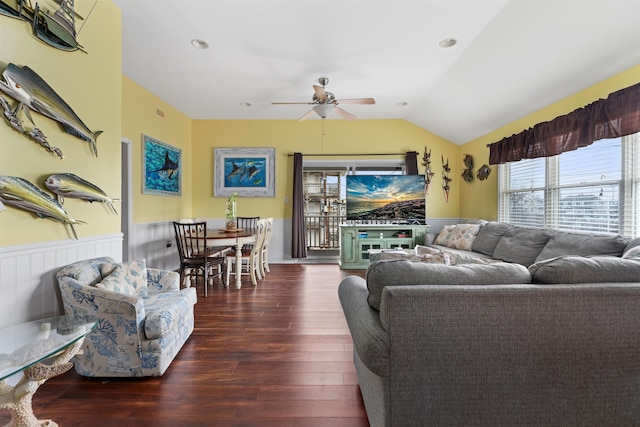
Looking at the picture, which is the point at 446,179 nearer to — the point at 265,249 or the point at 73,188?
the point at 265,249

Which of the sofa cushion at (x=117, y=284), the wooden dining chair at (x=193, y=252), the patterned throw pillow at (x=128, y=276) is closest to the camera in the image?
the sofa cushion at (x=117, y=284)

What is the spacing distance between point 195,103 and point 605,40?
5242 mm

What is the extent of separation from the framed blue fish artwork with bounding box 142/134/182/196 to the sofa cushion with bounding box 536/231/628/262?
522 centimetres

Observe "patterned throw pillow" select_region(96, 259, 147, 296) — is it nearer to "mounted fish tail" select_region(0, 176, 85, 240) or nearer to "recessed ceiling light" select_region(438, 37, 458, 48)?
"mounted fish tail" select_region(0, 176, 85, 240)

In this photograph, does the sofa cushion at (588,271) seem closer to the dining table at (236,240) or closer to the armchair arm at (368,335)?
the armchair arm at (368,335)

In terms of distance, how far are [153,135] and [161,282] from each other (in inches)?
113

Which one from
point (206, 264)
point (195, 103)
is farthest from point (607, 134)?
point (195, 103)

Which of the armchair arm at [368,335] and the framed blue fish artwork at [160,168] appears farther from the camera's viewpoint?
the framed blue fish artwork at [160,168]

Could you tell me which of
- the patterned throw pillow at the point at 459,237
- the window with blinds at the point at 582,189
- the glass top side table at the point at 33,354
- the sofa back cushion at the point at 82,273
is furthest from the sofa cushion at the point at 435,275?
the patterned throw pillow at the point at 459,237

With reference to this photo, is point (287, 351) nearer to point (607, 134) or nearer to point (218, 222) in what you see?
point (607, 134)

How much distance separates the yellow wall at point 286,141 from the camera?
559 centimetres

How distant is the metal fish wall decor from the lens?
197 centimetres

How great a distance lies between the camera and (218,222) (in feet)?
18.5

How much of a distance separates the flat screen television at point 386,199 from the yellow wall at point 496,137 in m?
0.93
